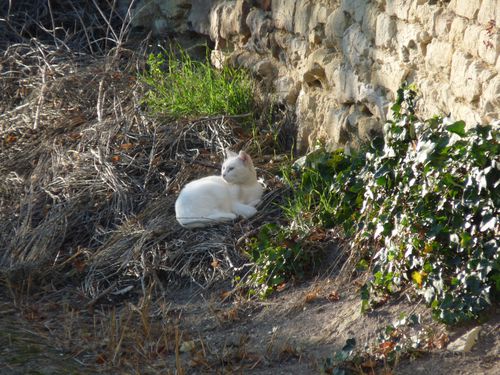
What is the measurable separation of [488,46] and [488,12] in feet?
0.51

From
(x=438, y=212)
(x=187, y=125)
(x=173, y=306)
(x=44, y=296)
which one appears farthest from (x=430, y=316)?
(x=187, y=125)

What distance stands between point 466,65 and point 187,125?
111 inches

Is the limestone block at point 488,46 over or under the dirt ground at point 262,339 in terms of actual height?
over

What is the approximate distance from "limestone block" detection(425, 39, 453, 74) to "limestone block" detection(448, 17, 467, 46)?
42mm

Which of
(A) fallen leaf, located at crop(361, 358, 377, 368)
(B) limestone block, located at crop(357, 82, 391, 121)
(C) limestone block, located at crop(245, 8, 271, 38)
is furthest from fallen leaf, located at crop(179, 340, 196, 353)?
(C) limestone block, located at crop(245, 8, 271, 38)

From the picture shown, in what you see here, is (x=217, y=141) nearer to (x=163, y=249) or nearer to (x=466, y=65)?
(x=163, y=249)

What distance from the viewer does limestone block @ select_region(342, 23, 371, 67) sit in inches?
218

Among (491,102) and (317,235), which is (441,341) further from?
(317,235)

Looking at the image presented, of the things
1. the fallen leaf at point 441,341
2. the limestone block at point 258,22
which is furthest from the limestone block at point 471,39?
the limestone block at point 258,22

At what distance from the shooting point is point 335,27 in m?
5.92

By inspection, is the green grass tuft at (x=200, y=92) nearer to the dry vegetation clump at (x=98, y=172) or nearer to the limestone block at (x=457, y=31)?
the dry vegetation clump at (x=98, y=172)

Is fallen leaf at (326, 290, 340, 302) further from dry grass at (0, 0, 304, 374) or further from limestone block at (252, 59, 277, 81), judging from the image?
limestone block at (252, 59, 277, 81)

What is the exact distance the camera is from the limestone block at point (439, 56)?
15.0ft

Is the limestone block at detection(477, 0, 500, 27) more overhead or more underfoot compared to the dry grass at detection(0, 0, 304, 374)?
more overhead
